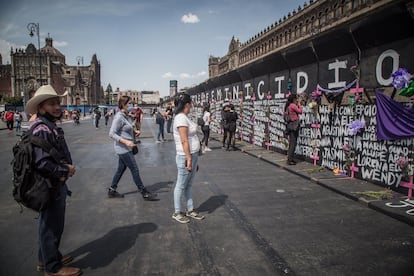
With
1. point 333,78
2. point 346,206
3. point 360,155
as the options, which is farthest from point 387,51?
point 346,206

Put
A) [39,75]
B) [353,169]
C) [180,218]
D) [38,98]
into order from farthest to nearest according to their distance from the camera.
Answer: [39,75]
[353,169]
[180,218]
[38,98]

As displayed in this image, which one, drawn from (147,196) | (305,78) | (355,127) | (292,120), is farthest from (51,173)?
(305,78)

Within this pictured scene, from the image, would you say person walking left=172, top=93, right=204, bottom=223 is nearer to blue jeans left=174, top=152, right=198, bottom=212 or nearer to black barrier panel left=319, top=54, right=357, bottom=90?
blue jeans left=174, top=152, right=198, bottom=212

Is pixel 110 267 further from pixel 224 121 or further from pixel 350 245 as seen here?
pixel 224 121

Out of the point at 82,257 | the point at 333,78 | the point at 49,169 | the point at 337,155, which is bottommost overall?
the point at 82,257

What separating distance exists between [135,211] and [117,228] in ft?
2.42

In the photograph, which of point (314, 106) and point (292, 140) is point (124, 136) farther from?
point (314, 106)

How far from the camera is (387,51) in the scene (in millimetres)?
5996

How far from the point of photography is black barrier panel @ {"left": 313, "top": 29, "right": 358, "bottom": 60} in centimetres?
693

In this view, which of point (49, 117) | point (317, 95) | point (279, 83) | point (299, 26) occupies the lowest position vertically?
point (49, 117)

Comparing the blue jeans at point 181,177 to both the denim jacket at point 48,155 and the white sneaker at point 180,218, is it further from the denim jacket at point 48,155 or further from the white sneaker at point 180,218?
the denim jacket at point 48,155

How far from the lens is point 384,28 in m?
5.84

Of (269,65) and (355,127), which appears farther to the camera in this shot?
(269,65)

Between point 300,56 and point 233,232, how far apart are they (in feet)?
21.8
